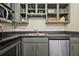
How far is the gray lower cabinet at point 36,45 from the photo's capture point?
5.98 feet

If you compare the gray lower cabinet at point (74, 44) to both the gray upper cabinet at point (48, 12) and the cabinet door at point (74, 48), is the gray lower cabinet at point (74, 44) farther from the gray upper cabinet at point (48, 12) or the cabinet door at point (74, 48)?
the gray upper cabinet at point (48, 12)

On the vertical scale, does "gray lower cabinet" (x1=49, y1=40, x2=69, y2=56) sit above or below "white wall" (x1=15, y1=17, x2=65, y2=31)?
below

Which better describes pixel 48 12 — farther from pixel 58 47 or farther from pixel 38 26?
pixel 58 47

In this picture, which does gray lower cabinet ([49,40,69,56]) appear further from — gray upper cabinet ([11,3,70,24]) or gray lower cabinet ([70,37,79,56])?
gray upper cabinet ([11,3,70,24])

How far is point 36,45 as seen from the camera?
1845 mm

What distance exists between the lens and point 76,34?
187cm

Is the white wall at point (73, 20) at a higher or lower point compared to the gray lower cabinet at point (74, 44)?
higher

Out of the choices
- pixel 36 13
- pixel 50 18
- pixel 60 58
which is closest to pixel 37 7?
pixel 36 13

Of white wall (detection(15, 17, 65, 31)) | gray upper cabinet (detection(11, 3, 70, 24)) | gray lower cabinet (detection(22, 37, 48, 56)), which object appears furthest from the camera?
white wall (detection(15, 17, 65, 31))

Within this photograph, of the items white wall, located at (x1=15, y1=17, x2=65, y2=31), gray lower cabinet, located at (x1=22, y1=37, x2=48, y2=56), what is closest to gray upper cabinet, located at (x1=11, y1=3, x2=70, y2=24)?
white wall, located at (x1=15, y1=17, x2=65, y2=31)

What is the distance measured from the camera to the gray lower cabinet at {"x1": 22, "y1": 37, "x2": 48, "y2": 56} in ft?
5.98

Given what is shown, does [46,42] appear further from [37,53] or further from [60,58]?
[60,58]

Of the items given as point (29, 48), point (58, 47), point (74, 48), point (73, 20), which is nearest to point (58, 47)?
point (58, 47)

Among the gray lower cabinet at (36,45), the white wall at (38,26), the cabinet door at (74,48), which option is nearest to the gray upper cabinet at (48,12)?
the white wall at (38,26)
